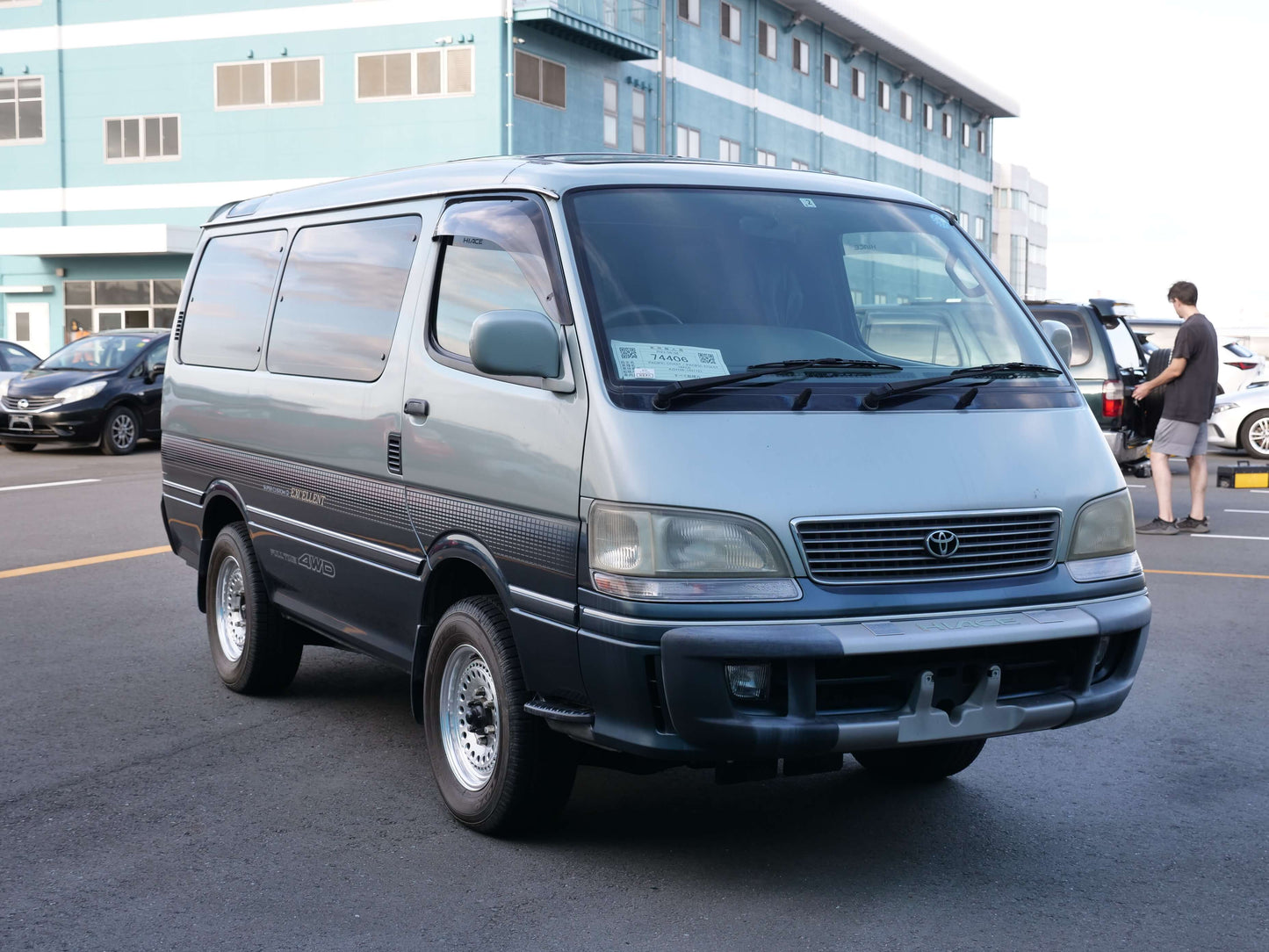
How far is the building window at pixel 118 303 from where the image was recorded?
141 ft

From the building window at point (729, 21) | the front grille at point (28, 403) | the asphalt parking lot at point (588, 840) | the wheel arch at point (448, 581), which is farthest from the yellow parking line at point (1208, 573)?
the building window at point (729, 21)

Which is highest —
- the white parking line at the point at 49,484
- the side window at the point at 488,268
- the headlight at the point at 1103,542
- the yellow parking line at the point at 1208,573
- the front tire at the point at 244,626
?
the side window at the point at 488,268

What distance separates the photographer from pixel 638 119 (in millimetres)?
42875

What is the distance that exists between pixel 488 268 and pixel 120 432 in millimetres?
16460

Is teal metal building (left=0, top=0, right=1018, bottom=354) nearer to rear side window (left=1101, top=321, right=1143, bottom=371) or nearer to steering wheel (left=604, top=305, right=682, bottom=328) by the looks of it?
rear side window (left=1101, top=321, right=1143, bottom=371)

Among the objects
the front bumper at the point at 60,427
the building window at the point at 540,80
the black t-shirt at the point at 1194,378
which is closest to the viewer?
the black t-shirt at the point at 1194,378

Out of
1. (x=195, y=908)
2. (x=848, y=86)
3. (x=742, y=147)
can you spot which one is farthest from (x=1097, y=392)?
(x=848, y=86)

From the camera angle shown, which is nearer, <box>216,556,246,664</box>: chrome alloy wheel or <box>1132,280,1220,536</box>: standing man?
<box>216,556,246,664</box>: chrome alloy wheel

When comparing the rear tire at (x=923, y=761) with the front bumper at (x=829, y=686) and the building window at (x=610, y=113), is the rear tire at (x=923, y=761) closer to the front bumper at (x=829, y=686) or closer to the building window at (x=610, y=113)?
the front bumper at (x=829, y=686)

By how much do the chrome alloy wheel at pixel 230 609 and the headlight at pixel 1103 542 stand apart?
3.83 m

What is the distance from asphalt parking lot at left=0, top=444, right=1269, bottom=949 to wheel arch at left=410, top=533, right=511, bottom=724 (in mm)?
496

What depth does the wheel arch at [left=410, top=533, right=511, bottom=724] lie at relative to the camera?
4676 millimetres

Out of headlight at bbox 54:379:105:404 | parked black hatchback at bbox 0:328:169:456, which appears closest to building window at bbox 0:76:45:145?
parked black hatchback at bbox 0:328:169:456

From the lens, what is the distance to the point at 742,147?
48031 millimetres
